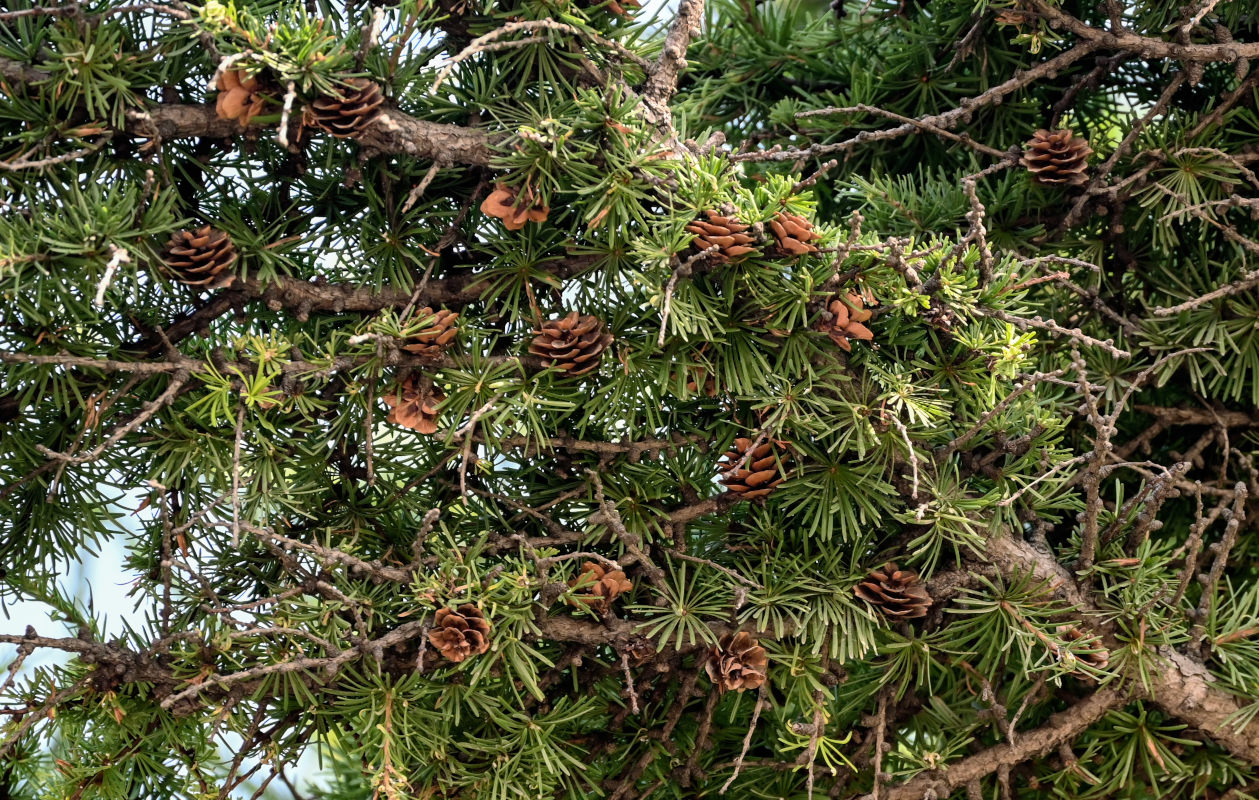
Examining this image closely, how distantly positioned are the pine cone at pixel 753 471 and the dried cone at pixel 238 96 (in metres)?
0.24

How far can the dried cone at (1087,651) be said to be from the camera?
545 mm

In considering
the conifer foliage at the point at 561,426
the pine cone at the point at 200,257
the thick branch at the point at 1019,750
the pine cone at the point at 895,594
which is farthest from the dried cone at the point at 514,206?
the thick branch at the point at 1019,750

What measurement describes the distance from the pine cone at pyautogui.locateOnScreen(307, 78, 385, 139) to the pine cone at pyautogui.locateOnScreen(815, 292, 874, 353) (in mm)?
202

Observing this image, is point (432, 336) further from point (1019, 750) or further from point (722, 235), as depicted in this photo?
point (1019, 750)

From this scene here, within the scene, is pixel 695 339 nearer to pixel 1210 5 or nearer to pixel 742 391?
pixel 742 391

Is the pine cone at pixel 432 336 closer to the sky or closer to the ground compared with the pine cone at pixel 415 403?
closer to the sky

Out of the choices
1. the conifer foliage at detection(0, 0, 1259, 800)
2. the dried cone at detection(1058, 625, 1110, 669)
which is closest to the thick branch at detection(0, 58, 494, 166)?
the conifer foliage at detection(0, 0, 1259, 800)

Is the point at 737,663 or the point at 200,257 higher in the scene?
the point at 200,257

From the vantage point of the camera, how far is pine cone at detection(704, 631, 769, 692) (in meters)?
0.52

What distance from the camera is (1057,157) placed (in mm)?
604

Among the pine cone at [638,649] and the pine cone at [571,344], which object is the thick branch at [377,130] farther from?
the pine cone at [638,649]

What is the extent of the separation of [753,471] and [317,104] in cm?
24

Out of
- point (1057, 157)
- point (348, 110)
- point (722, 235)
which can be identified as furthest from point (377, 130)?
point (1057, 157)

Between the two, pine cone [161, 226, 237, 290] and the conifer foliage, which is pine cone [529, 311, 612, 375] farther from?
pine cone [161, 226, 237, 290]
